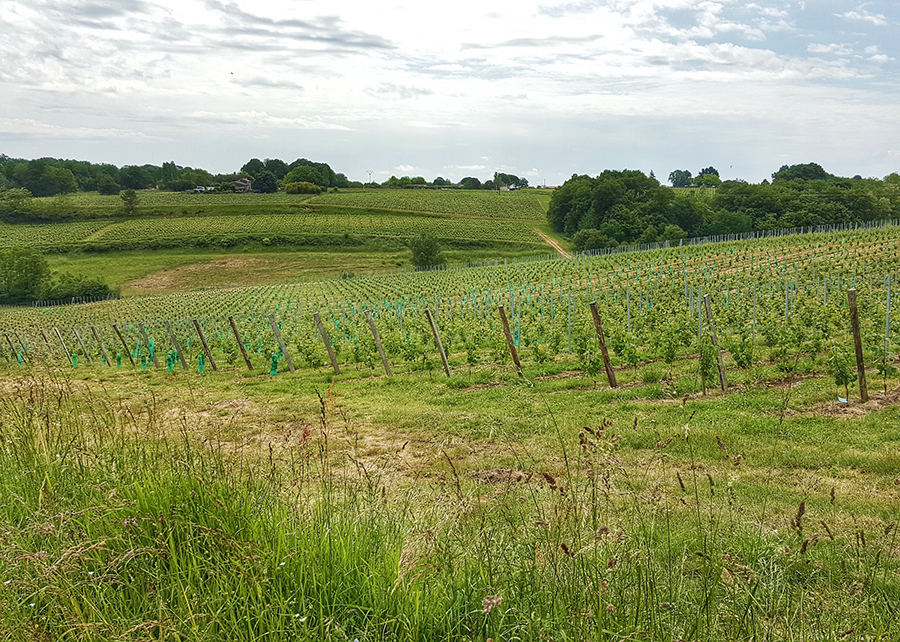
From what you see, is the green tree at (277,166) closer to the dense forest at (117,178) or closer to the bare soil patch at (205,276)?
the dense forest at (117,178)

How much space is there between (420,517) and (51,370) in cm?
410

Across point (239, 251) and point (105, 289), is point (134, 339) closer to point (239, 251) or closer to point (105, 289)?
point (105, 289)

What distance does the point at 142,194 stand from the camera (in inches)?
4272

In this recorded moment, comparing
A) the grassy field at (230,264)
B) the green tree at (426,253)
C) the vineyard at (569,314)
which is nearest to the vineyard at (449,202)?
the grassy field at (230,264)

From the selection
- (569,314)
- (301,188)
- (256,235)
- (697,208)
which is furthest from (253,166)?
(569,314)

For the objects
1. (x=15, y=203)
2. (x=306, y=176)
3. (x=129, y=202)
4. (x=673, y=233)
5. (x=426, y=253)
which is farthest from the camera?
(x=306, y=176)

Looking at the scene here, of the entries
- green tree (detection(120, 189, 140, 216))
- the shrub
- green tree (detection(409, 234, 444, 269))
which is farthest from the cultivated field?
the shrub

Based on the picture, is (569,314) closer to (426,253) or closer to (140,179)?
(426,253)

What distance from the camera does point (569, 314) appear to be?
51.5ft

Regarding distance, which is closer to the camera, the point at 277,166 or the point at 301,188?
the point at 301,188

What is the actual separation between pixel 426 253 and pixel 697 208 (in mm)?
41318

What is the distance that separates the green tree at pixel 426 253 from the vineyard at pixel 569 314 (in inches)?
348

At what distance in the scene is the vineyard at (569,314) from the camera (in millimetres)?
12672

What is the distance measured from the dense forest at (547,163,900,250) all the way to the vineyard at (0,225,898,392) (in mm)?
27931
